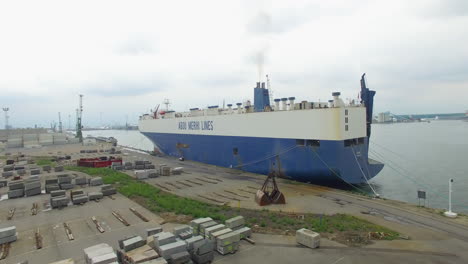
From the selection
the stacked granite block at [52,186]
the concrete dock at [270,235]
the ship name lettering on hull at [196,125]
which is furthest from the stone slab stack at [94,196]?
the ship name lettering on hull at [196,125]

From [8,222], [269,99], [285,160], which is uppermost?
[269,99]

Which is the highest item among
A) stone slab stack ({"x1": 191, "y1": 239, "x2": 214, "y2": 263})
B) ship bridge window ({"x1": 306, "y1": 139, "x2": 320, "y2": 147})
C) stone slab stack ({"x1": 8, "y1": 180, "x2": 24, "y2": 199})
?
ship bridge window ({"x1": 306, "y1": 139, "x2": 320, "y2": 147})

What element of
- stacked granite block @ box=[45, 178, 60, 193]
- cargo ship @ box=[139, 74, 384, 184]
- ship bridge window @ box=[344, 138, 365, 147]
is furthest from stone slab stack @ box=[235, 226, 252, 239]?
stacked granite block @ box=[45, 178, 60, 193]

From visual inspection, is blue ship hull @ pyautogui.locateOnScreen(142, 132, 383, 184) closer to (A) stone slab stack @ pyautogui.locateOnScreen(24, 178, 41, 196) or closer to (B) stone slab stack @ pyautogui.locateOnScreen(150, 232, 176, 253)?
(B) stone slab stack @ pyautogui.locateOnScreen(150, 232, 176, 253)

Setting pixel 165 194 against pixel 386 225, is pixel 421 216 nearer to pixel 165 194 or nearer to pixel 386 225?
pixel 386 225

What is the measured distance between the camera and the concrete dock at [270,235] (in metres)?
9.36

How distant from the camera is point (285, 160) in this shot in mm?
21500

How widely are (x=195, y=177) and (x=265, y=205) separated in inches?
406

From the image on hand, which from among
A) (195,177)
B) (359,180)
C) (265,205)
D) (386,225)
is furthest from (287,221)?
(195,177)

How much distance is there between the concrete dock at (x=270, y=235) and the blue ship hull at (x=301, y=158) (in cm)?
124

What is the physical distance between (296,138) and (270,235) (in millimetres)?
10180

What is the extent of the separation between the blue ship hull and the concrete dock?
124 centimetres

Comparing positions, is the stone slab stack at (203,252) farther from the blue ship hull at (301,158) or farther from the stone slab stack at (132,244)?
the blue ship hull at (301,158)

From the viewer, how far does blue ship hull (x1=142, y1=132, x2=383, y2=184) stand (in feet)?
62.1
